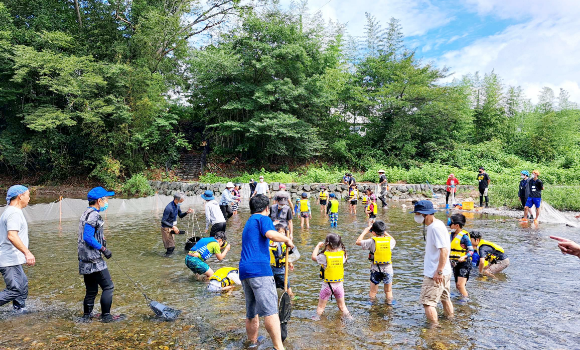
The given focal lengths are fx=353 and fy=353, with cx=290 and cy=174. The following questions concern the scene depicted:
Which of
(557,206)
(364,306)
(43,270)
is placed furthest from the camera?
(557,206)

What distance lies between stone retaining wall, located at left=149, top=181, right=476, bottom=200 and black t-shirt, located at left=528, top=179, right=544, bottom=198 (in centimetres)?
873

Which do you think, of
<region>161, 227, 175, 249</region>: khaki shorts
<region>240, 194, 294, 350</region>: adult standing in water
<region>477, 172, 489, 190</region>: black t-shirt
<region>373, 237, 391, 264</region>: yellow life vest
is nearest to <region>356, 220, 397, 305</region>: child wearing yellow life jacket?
<region>373, 237, 391, 264</region>: yellow life vest

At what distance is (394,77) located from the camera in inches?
1075

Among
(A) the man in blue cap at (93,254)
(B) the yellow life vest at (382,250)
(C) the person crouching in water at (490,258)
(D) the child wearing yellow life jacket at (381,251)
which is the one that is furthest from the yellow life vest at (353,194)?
(A) the man in blue cap at (93,254)

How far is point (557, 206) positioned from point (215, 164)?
2140 centimetres

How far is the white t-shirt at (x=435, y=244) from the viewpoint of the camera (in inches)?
173

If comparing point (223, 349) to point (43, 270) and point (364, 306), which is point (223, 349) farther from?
point (43, 270)

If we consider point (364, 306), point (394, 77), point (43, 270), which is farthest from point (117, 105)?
point (364, 306)

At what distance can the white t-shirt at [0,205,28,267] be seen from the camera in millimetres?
4695

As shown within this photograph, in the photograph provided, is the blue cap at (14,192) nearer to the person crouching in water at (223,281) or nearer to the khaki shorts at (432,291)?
the person crouching in water at (223,281)

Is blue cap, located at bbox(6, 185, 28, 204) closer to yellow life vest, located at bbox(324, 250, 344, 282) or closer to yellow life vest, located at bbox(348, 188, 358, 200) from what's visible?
yellow life vest, located at bbox(324, 250, 344, 282)

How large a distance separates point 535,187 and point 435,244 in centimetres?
988

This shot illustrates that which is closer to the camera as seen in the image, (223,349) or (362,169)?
(223,349)

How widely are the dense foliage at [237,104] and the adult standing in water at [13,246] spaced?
19962 millimetres
